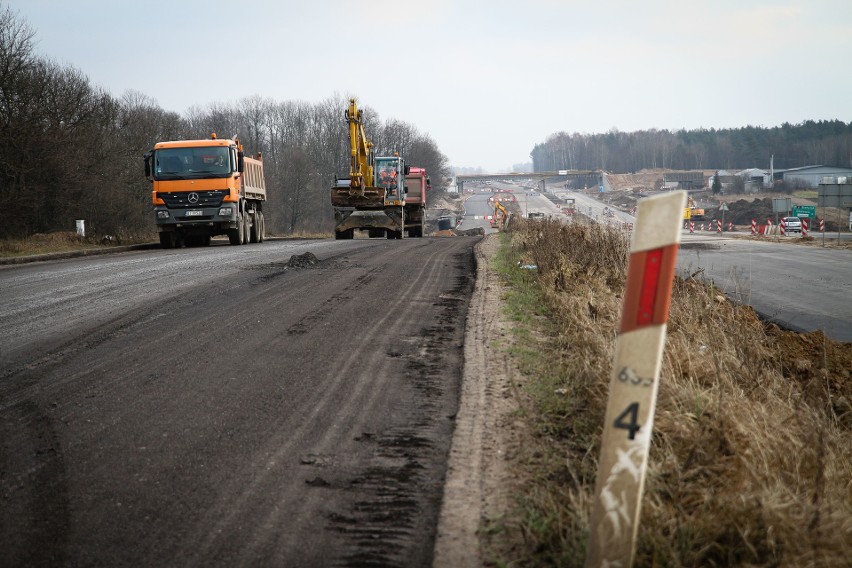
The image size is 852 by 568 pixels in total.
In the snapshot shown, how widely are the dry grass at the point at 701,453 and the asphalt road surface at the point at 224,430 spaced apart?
1.89 feet

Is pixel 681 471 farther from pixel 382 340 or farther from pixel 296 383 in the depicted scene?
pixel 382 340

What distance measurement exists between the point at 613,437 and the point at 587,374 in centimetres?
297

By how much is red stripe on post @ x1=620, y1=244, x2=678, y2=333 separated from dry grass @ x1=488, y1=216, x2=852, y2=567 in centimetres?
93

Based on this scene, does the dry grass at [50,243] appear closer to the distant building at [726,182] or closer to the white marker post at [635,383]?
the white marker post at [635,383]

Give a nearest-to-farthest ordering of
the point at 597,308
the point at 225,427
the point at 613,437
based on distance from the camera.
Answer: the point at 613,437 → the point at 225,427 → the point at 597,308

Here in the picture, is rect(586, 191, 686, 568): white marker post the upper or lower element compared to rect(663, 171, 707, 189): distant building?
lower

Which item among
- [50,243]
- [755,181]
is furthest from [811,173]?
[50,243]

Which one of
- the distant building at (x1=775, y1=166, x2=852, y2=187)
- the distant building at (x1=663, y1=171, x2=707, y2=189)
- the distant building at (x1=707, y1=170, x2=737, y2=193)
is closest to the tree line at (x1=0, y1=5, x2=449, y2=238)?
the distant building at (x1=707, y1=170, x2=737, y2=193)

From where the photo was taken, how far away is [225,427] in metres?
4.99

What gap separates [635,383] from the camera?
2697 millimetres

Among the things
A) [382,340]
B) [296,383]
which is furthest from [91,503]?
[382,340]

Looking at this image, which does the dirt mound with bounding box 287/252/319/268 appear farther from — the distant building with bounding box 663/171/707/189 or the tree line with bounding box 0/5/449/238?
the distant building with bounding box 663/171/707/189

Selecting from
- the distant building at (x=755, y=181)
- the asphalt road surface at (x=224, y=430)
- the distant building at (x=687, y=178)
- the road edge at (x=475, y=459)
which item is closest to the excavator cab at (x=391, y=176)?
the asphalt road surface at (x=224, y=430)

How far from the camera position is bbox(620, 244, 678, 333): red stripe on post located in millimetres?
2648
